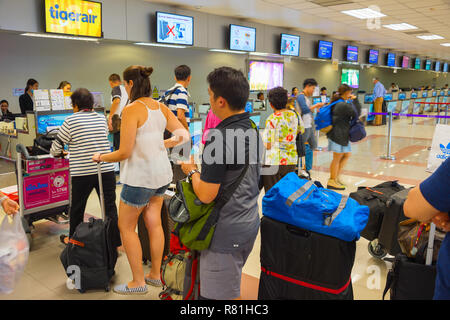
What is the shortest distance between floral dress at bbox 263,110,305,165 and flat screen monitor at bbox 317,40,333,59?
384 inches

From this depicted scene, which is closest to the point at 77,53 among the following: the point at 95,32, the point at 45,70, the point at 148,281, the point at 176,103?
the point at 45,70

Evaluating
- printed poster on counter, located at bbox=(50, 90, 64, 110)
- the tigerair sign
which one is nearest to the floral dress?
printed poster on counter, located at bbox=(50, 90, 64, 110)

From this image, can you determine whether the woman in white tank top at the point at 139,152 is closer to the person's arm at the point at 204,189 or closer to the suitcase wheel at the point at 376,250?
the person's arm at the point at 204,189

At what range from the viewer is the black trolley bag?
2660 mm

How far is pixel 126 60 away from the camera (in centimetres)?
966

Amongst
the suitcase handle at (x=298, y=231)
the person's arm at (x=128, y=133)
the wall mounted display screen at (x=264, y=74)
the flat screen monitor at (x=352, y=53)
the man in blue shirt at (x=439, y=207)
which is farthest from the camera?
the flat screen monitor at (x=352, y=53)

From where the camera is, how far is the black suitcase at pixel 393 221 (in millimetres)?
2818

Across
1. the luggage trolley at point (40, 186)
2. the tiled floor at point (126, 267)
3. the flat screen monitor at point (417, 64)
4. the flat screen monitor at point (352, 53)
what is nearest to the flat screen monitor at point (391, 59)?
the flat screen monitor at point (417, 64)

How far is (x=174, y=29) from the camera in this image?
7789mm

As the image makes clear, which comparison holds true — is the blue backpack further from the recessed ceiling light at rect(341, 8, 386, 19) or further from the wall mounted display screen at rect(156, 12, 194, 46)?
the recessed ceiling light at rect(341, 8, 386, 19)

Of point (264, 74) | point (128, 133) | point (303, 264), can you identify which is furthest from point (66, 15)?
point (264, 74)

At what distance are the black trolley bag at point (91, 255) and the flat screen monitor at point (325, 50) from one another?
11.6 metres

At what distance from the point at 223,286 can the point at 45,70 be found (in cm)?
785

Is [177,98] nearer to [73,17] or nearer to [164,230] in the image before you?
[164,230]
